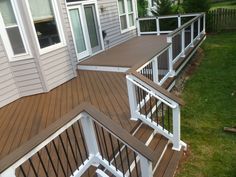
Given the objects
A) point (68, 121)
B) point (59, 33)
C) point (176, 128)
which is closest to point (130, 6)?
point (59, 33)

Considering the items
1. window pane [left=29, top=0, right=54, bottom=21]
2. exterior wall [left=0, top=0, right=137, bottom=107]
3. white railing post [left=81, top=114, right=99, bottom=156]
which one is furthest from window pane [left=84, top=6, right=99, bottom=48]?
white railing post [left=81, top=114, right=99, bottom=156]

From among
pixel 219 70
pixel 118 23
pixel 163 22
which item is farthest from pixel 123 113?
pixel 163 22

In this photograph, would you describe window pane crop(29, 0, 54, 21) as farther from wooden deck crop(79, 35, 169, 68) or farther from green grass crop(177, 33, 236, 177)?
green grass crop(177, 33, 236, 177)

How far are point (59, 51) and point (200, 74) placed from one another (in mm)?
4345

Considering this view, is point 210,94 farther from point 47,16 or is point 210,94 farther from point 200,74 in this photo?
point 47,16

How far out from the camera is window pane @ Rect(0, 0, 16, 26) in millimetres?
4609

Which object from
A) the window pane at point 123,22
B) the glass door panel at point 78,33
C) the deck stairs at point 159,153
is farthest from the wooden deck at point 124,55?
the deck stairs at point 159,153

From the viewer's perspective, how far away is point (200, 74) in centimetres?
706

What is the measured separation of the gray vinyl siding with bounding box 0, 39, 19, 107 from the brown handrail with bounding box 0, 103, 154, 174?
3.25 meters

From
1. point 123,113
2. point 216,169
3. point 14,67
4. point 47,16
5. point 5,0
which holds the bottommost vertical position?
point 216,169

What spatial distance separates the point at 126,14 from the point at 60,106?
6.50 meters

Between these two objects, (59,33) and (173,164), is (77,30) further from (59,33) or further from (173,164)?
(173,164)

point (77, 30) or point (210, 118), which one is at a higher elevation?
point (77, 30)

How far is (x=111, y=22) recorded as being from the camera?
8.75 metres
